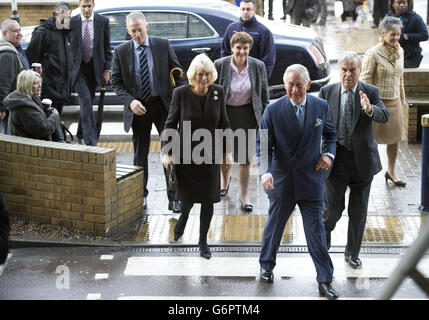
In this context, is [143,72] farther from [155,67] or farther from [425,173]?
[425,173]

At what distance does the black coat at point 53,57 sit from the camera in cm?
1004

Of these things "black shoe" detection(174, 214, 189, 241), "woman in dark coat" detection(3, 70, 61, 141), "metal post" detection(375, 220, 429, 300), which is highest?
"metal post" detection(375, 220, 429, 300)

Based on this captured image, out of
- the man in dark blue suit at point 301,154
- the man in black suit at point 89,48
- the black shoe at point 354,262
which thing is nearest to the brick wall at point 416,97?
the man in black suit at point 89,48

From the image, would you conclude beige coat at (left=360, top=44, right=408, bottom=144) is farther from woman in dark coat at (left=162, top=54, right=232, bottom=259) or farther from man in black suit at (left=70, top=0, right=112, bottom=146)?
man in black suit at (left=70, top=0, right=112, bottom=146)

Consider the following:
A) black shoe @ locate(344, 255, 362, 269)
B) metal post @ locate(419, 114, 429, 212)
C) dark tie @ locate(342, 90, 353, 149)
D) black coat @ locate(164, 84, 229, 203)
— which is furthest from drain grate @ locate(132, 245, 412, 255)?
dark tie @ locate(342, 90, 353, 149)

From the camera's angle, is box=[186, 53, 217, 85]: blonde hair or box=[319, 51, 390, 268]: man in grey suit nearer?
box=[319, 51, 390, 268]: man in grey suit

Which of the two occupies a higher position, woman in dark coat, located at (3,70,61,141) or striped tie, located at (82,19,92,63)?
striped tie, located at (82,19,92,63)

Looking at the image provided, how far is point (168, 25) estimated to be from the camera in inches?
504

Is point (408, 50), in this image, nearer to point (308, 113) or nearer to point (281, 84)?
point (281, 84)

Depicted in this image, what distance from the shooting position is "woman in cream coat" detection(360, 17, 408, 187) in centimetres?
863

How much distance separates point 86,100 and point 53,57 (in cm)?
66

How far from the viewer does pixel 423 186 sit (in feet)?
27.7

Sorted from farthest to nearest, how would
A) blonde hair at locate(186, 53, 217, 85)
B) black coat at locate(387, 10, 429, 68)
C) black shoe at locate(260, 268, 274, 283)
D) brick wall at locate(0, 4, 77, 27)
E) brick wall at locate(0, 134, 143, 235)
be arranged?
brick wall at locate(0, 4, 77, 27), black coat at locate(387, 10, 429, 68), brick wall at locate(0, 134, 143, 235), blonde hair at locate(186, 53, 217, 85), black shoe at locate(260, 268, 274, 283)

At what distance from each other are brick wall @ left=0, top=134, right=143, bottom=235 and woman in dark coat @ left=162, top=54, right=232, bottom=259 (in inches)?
28.4
